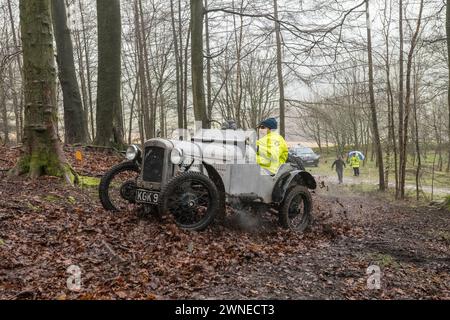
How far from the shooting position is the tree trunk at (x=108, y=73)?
13.6 metres

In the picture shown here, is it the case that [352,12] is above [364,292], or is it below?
above

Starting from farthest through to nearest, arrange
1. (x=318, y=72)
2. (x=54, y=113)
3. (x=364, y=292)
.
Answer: (x=318, y=72), (x=54, y=113), (x=364, y=292)

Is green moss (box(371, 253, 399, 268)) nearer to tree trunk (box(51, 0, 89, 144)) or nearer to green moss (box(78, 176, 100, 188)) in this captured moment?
green moss (box(78, 176, 100, 188))

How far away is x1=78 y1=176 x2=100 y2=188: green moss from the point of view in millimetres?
9016

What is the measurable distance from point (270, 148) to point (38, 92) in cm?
436

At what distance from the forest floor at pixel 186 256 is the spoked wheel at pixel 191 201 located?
248 mm

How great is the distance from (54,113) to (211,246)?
170 inches

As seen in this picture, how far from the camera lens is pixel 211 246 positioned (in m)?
6.16

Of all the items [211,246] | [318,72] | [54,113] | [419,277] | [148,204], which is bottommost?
[419,277]

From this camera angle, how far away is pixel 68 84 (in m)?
16.2

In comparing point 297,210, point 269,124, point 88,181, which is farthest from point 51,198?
point 297,210


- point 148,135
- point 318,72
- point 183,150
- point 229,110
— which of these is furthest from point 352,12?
point 229,110

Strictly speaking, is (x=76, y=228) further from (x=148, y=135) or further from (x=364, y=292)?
(x=148, y=135)

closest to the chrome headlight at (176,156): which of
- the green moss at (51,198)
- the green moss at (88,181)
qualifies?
the green moss at (51,198)
